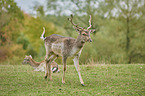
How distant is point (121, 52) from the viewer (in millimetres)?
28078

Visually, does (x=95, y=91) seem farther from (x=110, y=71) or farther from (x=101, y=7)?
(x=101, y=7)

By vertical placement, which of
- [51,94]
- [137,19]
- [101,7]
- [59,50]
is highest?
[101,7]

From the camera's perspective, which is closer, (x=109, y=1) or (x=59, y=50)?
(x=59, y=50)

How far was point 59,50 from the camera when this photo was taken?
8.49 m

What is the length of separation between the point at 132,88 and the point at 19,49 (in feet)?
87.6

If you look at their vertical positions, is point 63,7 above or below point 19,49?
above

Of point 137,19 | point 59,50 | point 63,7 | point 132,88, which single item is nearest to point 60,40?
point 59,50

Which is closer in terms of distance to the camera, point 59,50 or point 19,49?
point 59,50

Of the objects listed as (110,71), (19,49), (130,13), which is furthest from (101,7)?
(110,71)

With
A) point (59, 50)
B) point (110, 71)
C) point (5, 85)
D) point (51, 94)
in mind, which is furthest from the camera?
point (110, 71)

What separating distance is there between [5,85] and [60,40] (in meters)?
2.96

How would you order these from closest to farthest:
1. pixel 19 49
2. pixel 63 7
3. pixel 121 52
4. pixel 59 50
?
pixel 59 50 < pixel 121 52 < pixel 19 49 < pixel 63 7

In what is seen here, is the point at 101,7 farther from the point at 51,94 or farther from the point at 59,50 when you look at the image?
the point at 51,94

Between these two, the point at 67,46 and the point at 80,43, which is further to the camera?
the point at 67,46
